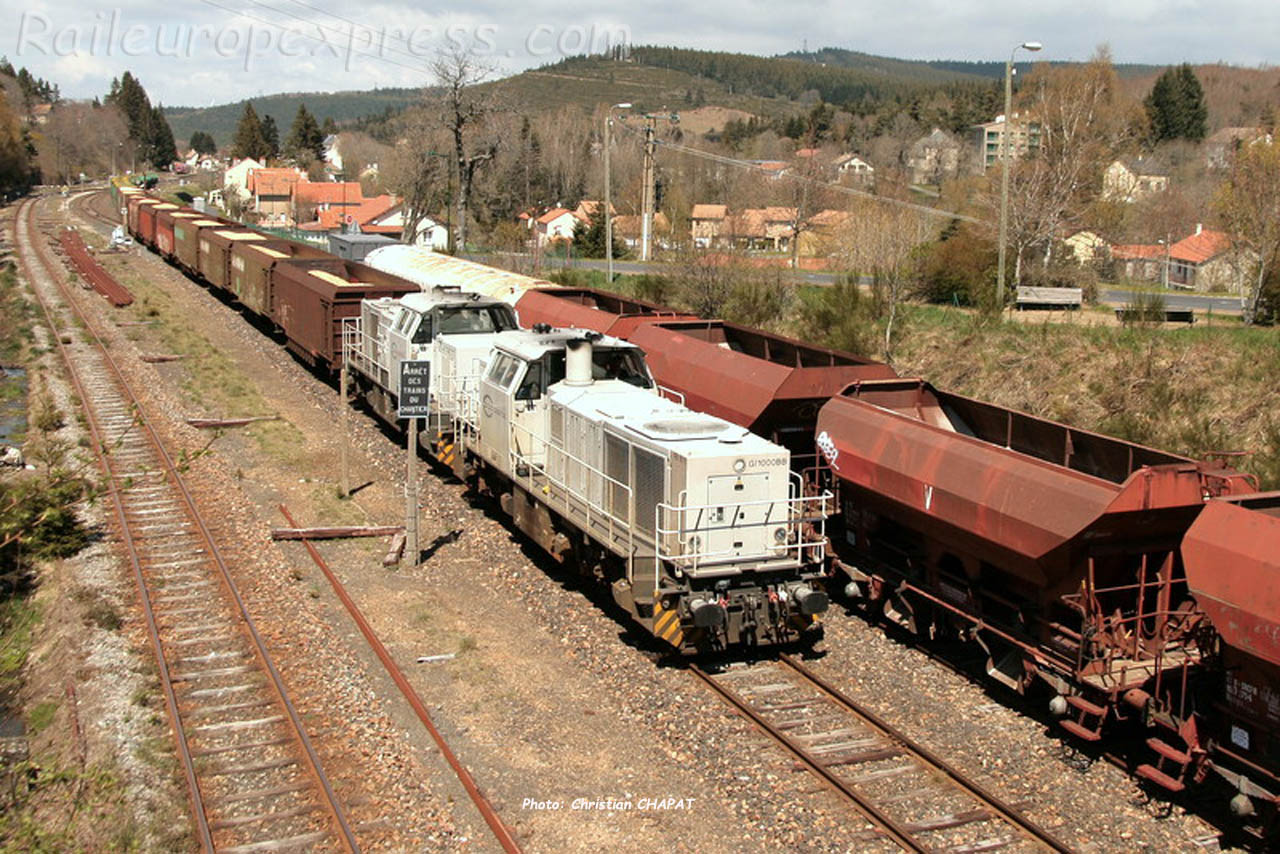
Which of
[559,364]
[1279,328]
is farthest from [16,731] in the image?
[1279,328]

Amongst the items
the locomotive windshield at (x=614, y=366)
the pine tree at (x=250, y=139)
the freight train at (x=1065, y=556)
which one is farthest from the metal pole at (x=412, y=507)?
the pine tree at (x=250, y=139)

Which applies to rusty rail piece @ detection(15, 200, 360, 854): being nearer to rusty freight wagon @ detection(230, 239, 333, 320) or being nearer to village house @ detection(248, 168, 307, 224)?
rusty freight wagon @ detection(230, 239, 333, 320)

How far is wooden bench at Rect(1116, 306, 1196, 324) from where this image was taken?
26.2 meters

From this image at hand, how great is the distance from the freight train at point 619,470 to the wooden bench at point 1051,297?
18.4 meters

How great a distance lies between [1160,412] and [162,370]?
953 inches

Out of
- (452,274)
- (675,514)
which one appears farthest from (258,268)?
(675,514)

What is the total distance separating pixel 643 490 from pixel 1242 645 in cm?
641

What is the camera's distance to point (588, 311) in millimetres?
21438

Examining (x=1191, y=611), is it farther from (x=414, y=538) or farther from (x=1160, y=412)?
(x=1160, y=412)

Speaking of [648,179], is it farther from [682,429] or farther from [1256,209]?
[682,429]

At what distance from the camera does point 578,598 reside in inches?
577

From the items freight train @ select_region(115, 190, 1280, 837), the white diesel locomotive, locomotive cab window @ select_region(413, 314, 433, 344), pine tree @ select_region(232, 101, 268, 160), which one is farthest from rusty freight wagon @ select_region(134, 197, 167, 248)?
pine tree @ select_region(232, 101, 268, 160)

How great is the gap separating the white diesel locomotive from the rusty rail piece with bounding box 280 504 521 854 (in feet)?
8.72

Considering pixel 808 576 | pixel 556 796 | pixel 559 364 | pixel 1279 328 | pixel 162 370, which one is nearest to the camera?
pixel 556 796
